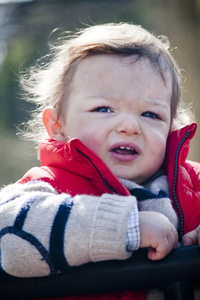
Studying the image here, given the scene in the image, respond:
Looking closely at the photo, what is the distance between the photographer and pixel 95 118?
1380mm

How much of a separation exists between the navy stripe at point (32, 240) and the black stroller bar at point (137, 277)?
0.04m

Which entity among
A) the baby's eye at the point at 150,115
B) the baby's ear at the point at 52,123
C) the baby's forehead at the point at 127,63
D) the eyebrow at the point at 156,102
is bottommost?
the baby's ear at the point at 52,123

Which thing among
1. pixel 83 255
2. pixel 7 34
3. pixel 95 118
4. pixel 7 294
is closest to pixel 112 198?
pixel 83 255

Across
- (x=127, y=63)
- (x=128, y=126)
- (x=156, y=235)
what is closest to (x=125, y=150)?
(x=128, y=126)

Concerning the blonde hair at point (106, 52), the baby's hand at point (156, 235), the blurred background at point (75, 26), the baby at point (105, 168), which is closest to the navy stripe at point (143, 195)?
the baby at point (105, 168)

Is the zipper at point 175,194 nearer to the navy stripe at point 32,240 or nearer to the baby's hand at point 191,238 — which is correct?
the baby's hand at point 191,238

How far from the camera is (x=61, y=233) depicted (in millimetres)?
912

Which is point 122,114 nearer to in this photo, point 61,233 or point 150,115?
point 150,115

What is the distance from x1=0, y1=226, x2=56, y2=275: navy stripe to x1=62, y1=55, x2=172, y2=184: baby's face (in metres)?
0.44

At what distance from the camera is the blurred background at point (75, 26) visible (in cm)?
383

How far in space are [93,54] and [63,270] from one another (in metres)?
0.82

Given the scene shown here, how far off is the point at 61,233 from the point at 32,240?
6cm

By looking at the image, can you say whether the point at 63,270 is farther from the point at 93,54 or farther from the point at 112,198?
the point at 93,54

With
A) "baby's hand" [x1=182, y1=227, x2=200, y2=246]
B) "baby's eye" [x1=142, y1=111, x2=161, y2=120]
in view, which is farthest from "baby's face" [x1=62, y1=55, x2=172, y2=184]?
"baby's hand" [x1=182, y1=227, x2=200, y2=246]
